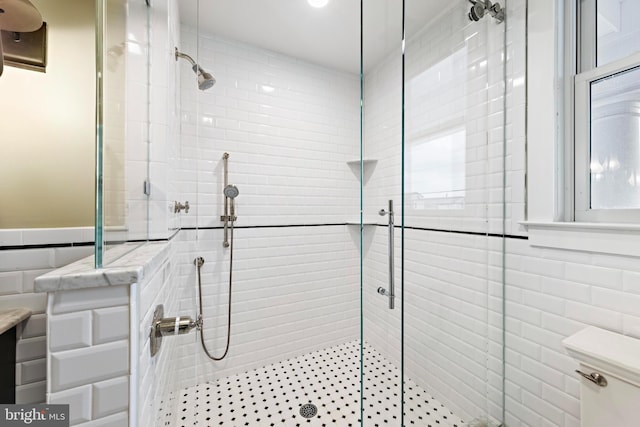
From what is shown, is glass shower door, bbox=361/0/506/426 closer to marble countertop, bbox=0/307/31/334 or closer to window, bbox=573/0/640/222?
window, bbox=573/0/640/222

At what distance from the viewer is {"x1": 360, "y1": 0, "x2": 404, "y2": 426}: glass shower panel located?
112 centimetres

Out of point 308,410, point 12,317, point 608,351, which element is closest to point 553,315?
point 608,351

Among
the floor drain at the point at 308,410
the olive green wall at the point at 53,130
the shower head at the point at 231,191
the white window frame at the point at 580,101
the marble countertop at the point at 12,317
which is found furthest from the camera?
the shower head at the point at 231,191

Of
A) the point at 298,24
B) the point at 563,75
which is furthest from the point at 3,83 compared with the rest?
the point at 563,75

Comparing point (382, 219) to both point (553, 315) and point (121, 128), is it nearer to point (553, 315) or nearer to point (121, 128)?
point (553, 315)

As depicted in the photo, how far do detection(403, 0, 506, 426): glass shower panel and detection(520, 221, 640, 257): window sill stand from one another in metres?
0.17

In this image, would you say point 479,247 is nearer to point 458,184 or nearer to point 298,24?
point 458,184

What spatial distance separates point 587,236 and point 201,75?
83.9 inches

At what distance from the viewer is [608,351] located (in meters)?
0.80

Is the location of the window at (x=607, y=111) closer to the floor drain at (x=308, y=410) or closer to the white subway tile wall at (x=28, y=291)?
the floor drain at (x=308, y=410)

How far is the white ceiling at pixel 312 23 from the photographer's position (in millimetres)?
1160

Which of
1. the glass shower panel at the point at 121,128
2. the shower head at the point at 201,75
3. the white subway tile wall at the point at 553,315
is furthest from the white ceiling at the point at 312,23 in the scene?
the white subway tile wall at the point at 553,315

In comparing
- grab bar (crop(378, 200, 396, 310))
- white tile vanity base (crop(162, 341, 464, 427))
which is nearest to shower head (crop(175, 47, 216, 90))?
grab bar (crop(378, 200, 396, 310))

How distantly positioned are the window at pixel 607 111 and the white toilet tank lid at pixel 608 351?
1.47 ft
